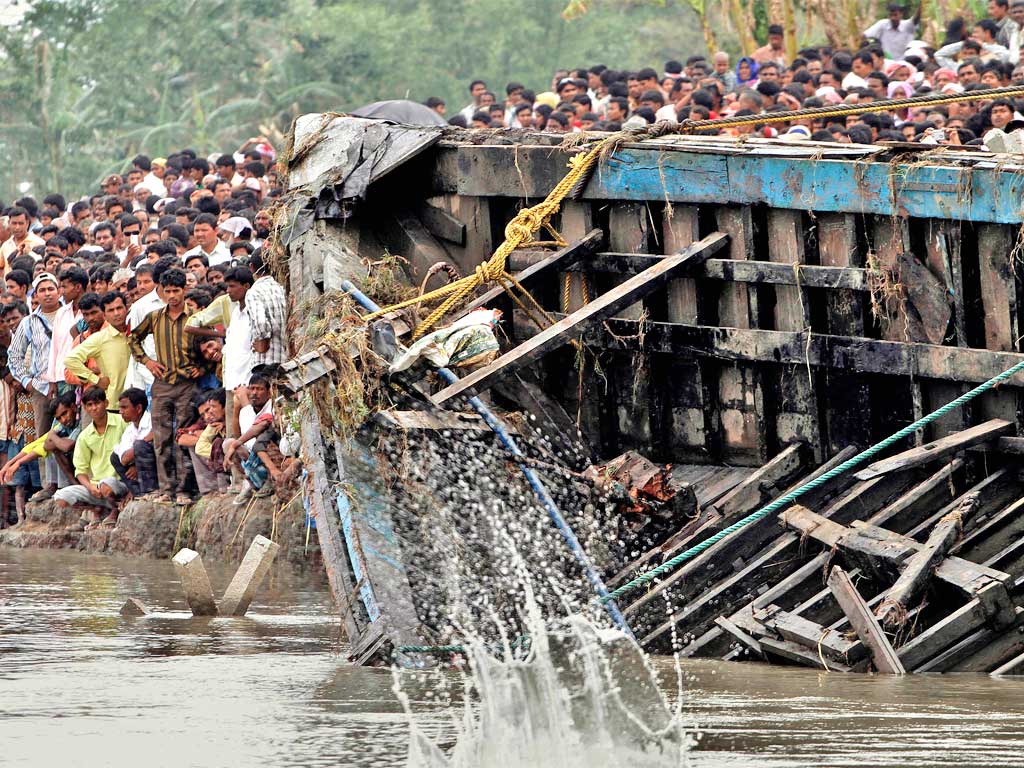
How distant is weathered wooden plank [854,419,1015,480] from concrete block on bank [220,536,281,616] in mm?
3744

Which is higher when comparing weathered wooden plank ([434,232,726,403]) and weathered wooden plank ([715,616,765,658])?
weathered wooden plank ([434,232,726,403])

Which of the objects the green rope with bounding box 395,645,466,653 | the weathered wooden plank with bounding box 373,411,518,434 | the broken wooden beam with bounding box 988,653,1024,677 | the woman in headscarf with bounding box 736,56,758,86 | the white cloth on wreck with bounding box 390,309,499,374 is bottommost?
the broken wooden beam with bounding box 988,653,1024,677

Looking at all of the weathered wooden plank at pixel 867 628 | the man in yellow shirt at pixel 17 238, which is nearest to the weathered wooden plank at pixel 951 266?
the weathered wooden plank at pixel 867 628

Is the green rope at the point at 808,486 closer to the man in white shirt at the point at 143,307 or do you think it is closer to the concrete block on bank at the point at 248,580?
the concrete block on bank at the point at 248,580

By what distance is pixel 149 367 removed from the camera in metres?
13.7

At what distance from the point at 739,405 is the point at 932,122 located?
4584mm

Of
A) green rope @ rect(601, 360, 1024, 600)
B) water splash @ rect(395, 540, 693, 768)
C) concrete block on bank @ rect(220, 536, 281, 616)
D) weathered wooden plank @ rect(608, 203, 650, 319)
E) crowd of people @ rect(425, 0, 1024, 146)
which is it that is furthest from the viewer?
crowd of people @ rect(425, 0, 1024, 146)

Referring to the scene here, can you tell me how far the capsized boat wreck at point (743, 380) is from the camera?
8.23m

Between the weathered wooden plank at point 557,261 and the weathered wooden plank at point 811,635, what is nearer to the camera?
the weathered wooden plank at point 811,635

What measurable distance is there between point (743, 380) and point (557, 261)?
1.27 metres

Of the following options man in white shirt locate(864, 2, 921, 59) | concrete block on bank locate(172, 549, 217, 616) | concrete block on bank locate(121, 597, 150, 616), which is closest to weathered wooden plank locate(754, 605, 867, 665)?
concrete block on bank locate(172, 549, 217, 616)

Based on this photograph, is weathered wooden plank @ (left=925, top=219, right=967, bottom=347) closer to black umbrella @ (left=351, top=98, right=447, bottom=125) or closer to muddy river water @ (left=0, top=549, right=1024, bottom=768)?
muddy river water @ (left=0, top=549, right=1024, bottom=768)

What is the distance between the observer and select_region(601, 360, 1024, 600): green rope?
27.3 feet

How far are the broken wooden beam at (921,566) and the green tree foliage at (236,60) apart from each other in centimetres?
2747
